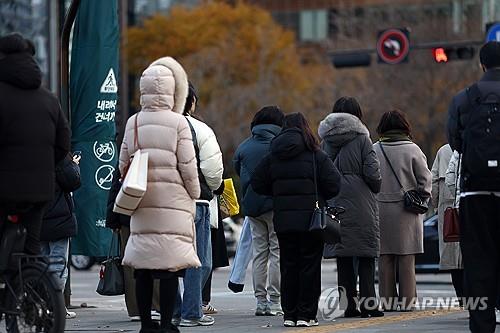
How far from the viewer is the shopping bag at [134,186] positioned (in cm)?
990

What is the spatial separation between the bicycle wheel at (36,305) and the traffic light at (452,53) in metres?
20.3

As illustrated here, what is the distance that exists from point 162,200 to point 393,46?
20.2 metres

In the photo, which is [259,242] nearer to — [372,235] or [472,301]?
[372,235]

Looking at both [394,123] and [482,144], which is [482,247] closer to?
[482,144]

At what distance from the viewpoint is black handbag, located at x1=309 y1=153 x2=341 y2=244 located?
11.5 metres

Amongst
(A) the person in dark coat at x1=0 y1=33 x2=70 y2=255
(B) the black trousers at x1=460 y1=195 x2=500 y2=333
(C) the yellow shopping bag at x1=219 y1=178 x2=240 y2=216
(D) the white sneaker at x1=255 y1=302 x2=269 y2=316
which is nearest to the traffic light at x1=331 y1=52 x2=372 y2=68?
(C) the yellow shopping bag at x1=219 y1=178 x2=240 y2=216

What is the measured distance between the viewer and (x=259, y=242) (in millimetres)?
13773

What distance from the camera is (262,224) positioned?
542 inches

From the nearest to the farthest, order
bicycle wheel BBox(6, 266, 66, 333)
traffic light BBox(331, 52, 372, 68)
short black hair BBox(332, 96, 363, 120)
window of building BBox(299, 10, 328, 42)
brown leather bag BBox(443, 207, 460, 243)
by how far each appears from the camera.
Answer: bicycle wheel BBox(6, 266, 66, 333) → brown leather bag BBox(443, 207, 460, 243) → short black hair BBox(332, 96, 363, 120) → traffic light BBox(331, 52, 372, 68) → window of building BBox(299, 10, 328, 42)

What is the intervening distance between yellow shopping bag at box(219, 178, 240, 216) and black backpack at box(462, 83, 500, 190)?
188 inches

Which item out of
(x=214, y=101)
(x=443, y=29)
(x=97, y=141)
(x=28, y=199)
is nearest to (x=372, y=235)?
(x=97, y=141)

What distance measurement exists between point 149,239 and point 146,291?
Answer: 0.42 m

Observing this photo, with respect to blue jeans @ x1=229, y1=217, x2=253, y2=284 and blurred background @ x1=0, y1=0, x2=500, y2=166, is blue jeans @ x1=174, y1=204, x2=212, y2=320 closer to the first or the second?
blue jeans @ x1=229, y1=217, x2=253, y2=284

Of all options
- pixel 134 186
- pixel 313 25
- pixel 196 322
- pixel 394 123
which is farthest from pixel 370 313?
pixel 313 25
